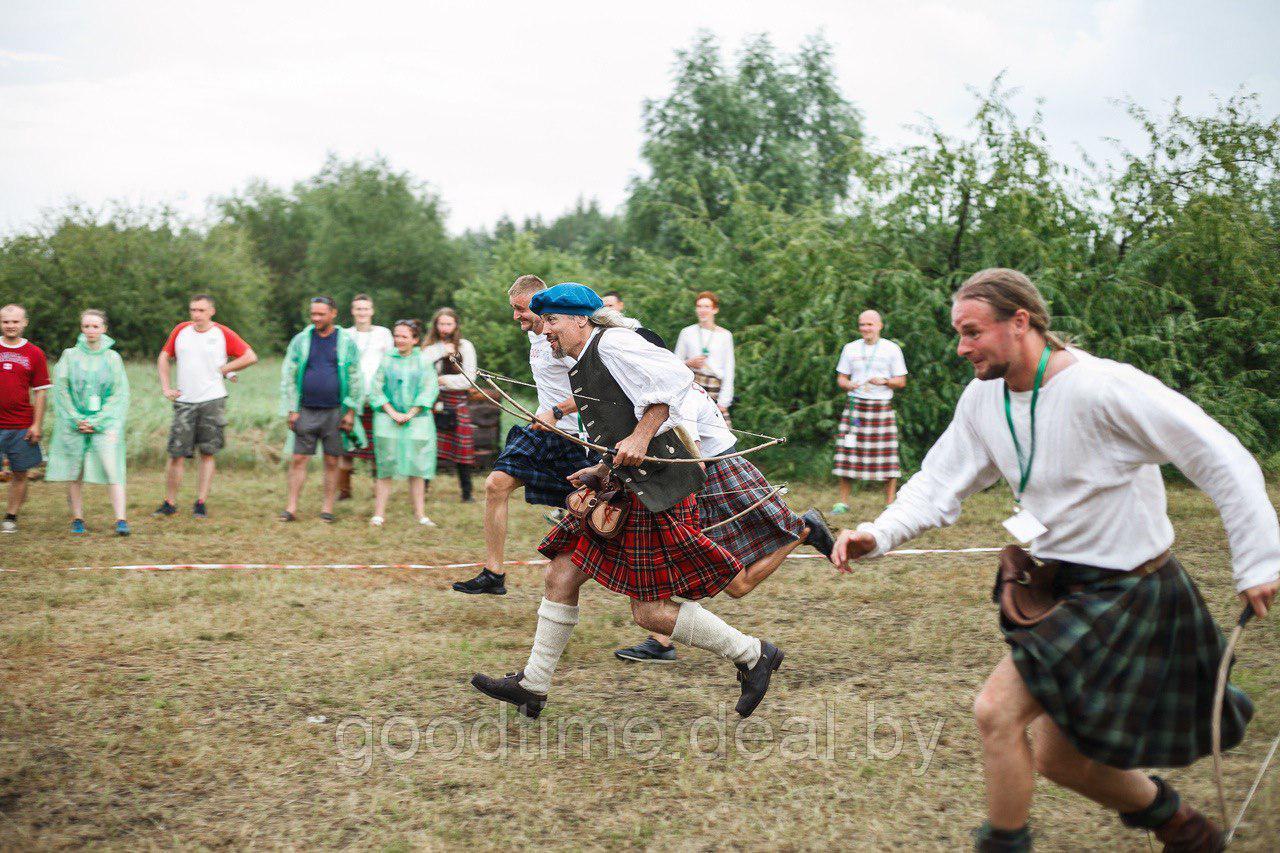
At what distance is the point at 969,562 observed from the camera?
734 centimetres

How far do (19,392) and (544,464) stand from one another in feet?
16.1

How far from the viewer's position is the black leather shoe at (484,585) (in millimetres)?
6051

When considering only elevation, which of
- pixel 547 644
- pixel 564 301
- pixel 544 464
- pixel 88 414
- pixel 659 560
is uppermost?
pixel 564 301

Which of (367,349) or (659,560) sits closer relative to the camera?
(659,560)

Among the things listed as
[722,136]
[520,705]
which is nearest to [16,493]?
[520,705]

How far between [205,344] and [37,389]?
132cm

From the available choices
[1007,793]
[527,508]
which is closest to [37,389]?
[527,508]

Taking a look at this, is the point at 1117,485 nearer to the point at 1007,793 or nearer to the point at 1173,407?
the point at 1173,407

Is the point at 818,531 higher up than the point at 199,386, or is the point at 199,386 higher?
the point at 199,386

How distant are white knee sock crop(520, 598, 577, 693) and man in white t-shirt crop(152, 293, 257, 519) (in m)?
5.83

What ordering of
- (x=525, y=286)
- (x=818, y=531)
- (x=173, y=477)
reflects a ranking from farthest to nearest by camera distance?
(x=173, y=477)
(x=525, y=286)
(x=818, y=531)

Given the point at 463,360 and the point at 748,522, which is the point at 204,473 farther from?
the point at 748,522

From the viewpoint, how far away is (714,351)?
1002 cm

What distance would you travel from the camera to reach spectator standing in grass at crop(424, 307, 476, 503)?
9305 millimetres
